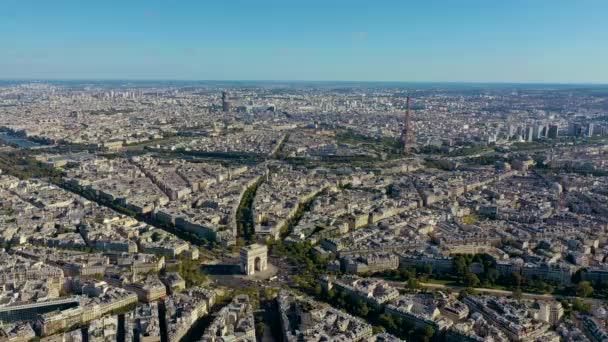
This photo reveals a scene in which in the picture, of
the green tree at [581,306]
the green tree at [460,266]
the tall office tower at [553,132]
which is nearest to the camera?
the green tree at [581,306]

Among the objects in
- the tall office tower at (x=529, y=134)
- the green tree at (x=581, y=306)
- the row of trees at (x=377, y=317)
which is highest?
the tall office tower at (x=529, y=134)

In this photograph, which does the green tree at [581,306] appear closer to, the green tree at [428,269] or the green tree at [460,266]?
the green tree at [460,266]

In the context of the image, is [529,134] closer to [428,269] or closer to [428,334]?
[428,269]

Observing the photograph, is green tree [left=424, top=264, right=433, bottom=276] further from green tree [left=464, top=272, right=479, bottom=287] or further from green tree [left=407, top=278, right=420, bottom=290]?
green tree [left=407, top=278, right=420, bottom=290]

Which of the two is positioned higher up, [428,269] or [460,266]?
[460,266]

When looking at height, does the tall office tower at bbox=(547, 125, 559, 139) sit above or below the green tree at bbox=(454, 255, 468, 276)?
above

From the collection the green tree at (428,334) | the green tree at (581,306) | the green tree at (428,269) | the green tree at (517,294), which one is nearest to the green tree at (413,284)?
the green tree at (428,269)

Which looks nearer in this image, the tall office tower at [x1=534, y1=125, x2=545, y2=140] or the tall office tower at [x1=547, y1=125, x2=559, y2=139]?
the tall office tower at [x1=534, y1=125, x2=545, y2=140]

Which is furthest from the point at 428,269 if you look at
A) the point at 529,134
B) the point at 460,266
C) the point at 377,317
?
the point at 529,134

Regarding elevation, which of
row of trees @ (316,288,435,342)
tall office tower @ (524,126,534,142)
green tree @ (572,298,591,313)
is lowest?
row of trees @ (316,288,435,342)

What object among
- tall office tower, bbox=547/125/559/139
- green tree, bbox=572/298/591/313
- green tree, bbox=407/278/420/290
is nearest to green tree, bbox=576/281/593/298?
green tree, bbox=572/298/591/313

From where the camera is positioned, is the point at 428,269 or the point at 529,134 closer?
the point at 428,269
